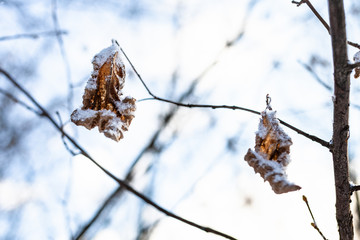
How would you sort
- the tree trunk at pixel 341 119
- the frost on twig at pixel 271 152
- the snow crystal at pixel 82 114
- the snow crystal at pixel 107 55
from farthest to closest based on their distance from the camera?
the snow crystal at pixel 107 55, the snow crystal at pixel 82 114, the frost on twig at pixel 271 152, the tree trunk at pixel 341 119

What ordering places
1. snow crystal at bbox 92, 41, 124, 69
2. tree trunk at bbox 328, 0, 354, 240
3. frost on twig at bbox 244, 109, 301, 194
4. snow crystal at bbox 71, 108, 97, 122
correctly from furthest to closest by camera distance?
1. snow crystal at bbox 92, 41, 124, 69
2. snow crystal at bbox 71, 108, 97, 122
3. frost on twig at bbox 244, 109, 301, 194
4. tree trunk at bbox 328, 0, 354, 240

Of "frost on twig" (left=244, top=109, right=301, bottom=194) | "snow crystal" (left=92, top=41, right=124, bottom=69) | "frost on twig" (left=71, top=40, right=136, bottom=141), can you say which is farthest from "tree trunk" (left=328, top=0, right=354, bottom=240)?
"snow crystal" (left=92, top=41, right=124, bottom=69)

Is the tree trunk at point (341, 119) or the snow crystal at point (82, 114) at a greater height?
the snow crystal at point (82, 114)

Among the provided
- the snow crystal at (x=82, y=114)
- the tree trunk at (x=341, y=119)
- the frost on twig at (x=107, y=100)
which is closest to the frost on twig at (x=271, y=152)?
the tree trunk at (x=341, y=119)

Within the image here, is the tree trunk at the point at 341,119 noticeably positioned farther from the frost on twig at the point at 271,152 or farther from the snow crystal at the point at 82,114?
the snow crystal at the point at 82,114

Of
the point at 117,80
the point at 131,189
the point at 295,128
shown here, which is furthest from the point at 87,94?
the point at 295,128

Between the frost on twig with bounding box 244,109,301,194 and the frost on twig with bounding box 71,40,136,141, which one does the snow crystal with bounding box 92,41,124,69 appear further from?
the frost on twig with bounding box 244,109,301,194

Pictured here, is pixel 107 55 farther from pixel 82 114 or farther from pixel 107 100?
pixel 82 114

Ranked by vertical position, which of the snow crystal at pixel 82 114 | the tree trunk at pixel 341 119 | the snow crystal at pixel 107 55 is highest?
the snow crystal at pixel 107 55
